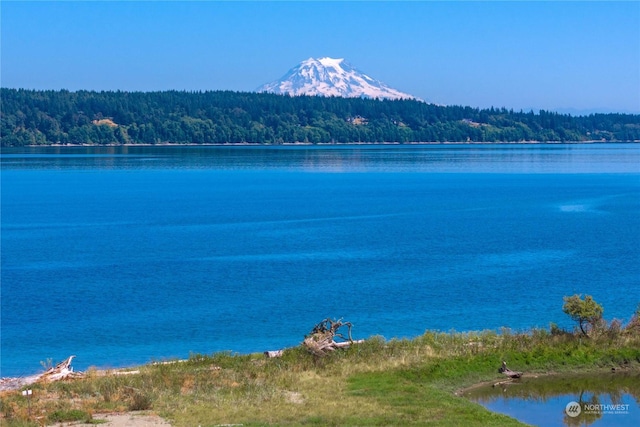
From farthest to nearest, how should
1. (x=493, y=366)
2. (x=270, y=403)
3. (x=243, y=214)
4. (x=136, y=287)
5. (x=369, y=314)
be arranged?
(x=243, y=214), (x=136, y=287), (x=369, y=314), (x=493, y=366), (x=270, y=403)

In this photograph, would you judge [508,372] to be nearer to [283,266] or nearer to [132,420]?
[132,420]

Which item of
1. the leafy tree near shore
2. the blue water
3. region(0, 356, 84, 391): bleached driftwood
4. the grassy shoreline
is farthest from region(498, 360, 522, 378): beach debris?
region(0, 356, 84, 391): bleached driftwood

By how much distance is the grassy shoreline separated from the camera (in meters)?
26.2

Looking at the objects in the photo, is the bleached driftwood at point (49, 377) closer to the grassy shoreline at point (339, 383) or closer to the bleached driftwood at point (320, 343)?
the grassy shoreline at point (339, 383)

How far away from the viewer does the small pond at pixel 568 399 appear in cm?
2852

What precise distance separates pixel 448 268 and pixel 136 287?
68.8ft

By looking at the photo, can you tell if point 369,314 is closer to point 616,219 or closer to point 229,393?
point 229,393

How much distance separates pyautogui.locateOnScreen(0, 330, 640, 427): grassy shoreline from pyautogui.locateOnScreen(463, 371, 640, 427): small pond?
734mm

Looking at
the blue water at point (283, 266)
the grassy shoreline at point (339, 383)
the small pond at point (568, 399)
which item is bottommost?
the blue water at point (283, 266)

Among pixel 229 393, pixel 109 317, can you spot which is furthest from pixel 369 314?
pixel 229 393

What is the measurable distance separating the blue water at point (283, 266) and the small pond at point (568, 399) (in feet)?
39.8

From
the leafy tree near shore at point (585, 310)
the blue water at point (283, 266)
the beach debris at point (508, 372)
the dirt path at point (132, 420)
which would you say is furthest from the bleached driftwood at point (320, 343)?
the leafy tree near shore at point (585, 310)

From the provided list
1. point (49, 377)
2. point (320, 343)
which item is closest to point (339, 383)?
point (320, 343)

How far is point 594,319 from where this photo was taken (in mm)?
35844
